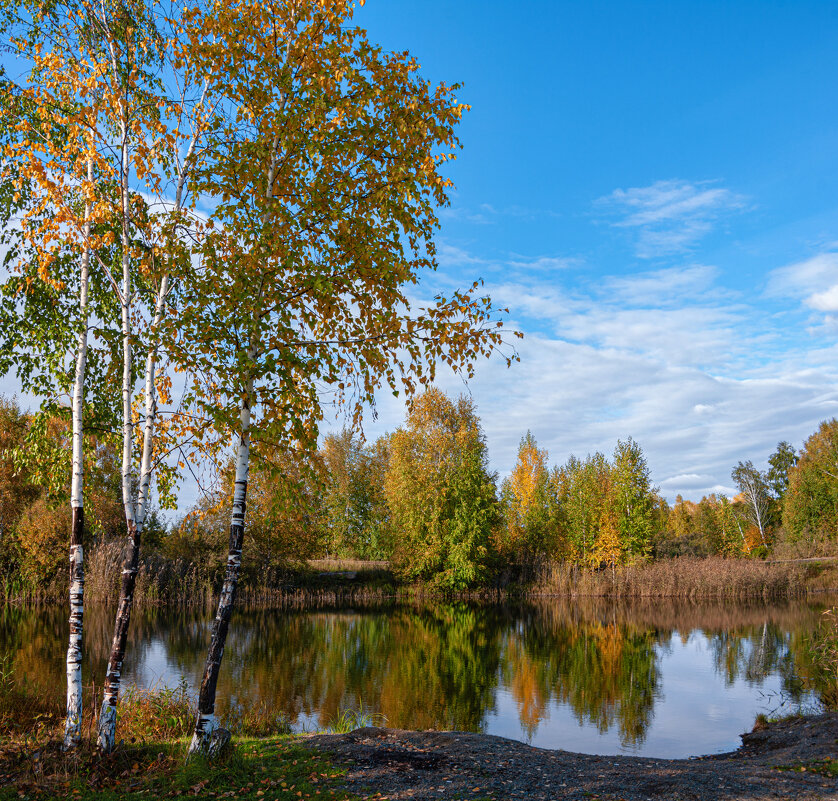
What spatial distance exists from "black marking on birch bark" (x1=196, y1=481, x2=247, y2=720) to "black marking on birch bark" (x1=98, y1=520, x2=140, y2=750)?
3.66ft

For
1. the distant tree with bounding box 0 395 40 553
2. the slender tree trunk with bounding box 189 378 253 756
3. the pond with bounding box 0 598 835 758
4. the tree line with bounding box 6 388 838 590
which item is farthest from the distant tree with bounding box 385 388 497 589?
the slender tree trunk with bounding box 189 378 253 756

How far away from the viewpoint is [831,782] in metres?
7.09

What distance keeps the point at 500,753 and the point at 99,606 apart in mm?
28572

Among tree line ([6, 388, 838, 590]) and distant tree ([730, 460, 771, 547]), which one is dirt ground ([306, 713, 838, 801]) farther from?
distant tree ([730, 460, 771, 547])

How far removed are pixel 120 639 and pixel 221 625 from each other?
5.15 feet

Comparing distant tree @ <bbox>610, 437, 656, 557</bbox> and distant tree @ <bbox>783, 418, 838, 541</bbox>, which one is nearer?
distant tree @ <bbox>610, 437, 656, 557</bbox>

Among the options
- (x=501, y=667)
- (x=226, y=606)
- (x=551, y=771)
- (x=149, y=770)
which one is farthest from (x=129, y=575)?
(x=501, y=667)

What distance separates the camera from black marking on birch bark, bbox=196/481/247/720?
707cm

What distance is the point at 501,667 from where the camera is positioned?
19469 millimetres

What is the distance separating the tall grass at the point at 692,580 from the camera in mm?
36469

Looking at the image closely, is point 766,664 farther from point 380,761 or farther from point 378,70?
point 378,70

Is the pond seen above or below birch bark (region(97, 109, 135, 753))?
below

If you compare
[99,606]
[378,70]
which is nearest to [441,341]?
[378,70]

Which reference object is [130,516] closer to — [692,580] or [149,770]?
[149,770]
